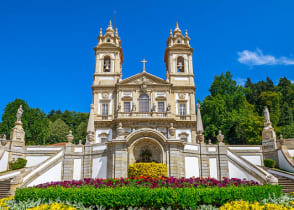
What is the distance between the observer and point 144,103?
30578 mm

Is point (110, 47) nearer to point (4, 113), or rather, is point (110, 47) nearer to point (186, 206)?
point (4, 113)

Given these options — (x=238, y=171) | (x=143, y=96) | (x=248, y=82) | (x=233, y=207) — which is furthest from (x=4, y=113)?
(x=248, y=82)

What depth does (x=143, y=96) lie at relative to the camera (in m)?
30.8

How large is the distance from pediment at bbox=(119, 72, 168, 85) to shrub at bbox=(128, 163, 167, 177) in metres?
17.2

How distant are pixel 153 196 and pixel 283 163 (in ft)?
42.8

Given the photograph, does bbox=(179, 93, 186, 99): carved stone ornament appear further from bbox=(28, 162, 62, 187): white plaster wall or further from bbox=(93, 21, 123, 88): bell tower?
bbox=(28, 162, 62, 187): white plaster wall

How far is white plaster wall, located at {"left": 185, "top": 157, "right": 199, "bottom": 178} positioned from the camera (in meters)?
16.3

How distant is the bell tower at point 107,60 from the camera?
32250 mm

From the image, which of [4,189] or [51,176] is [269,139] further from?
[4,189]

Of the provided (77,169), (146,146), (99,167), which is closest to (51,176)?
(77,169)

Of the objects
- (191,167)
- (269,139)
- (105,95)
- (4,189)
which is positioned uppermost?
(105,95)

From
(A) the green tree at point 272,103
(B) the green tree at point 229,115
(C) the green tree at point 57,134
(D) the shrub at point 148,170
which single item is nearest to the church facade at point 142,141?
(D) the shrub at point 148,170

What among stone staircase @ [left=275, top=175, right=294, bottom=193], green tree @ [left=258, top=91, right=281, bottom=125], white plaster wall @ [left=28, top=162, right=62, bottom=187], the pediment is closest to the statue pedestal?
stone staircase @ [left=275, top=175, right=294, bottom=193]

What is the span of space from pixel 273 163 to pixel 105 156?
1227 centimetres
